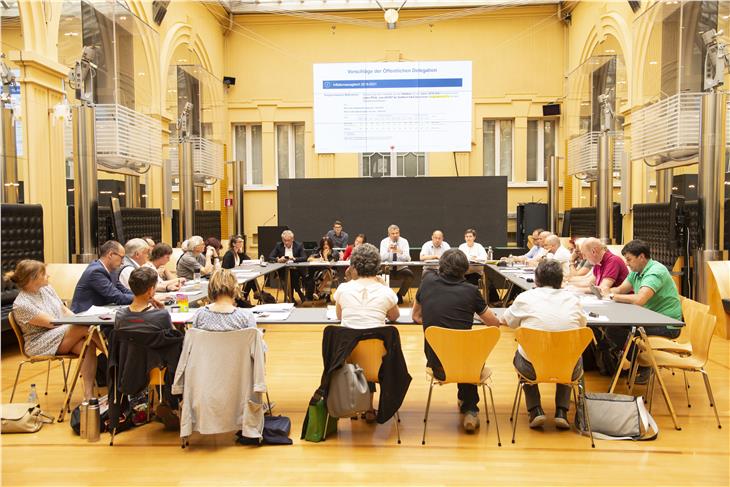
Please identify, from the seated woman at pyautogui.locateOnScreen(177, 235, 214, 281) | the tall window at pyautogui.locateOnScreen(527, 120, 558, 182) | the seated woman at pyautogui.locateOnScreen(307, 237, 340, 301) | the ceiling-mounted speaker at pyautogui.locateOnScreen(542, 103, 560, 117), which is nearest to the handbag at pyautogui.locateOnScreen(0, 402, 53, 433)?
the seated woman at pyautogui.locateOnScreen(177, 235, 214, 281)

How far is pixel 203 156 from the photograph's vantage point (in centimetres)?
1232

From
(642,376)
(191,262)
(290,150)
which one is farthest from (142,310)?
(290,150)

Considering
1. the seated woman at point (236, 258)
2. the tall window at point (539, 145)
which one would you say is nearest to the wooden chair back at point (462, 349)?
the seated woman at point (236, 258)

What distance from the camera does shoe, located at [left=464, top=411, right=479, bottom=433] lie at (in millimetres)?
3887

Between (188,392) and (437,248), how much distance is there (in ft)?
20.6

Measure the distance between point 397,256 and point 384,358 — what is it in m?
5.85

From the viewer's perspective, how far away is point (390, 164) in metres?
15.0

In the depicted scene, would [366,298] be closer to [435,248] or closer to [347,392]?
[347,392]

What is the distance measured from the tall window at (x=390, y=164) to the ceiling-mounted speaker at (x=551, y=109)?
2994mm

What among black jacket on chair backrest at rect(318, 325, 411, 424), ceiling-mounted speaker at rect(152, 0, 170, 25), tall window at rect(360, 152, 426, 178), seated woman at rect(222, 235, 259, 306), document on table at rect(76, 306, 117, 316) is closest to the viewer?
black jacket on chair backrest at rect(318, 325, 411, 424)

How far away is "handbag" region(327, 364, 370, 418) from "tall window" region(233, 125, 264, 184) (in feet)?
40.6

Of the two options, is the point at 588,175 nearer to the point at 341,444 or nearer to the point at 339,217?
the point at 339,217

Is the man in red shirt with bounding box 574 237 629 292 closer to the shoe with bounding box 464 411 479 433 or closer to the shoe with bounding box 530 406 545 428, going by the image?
the shoe with bounding box 530 406 545 428

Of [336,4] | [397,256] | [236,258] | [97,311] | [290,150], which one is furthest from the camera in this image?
[290,150]
